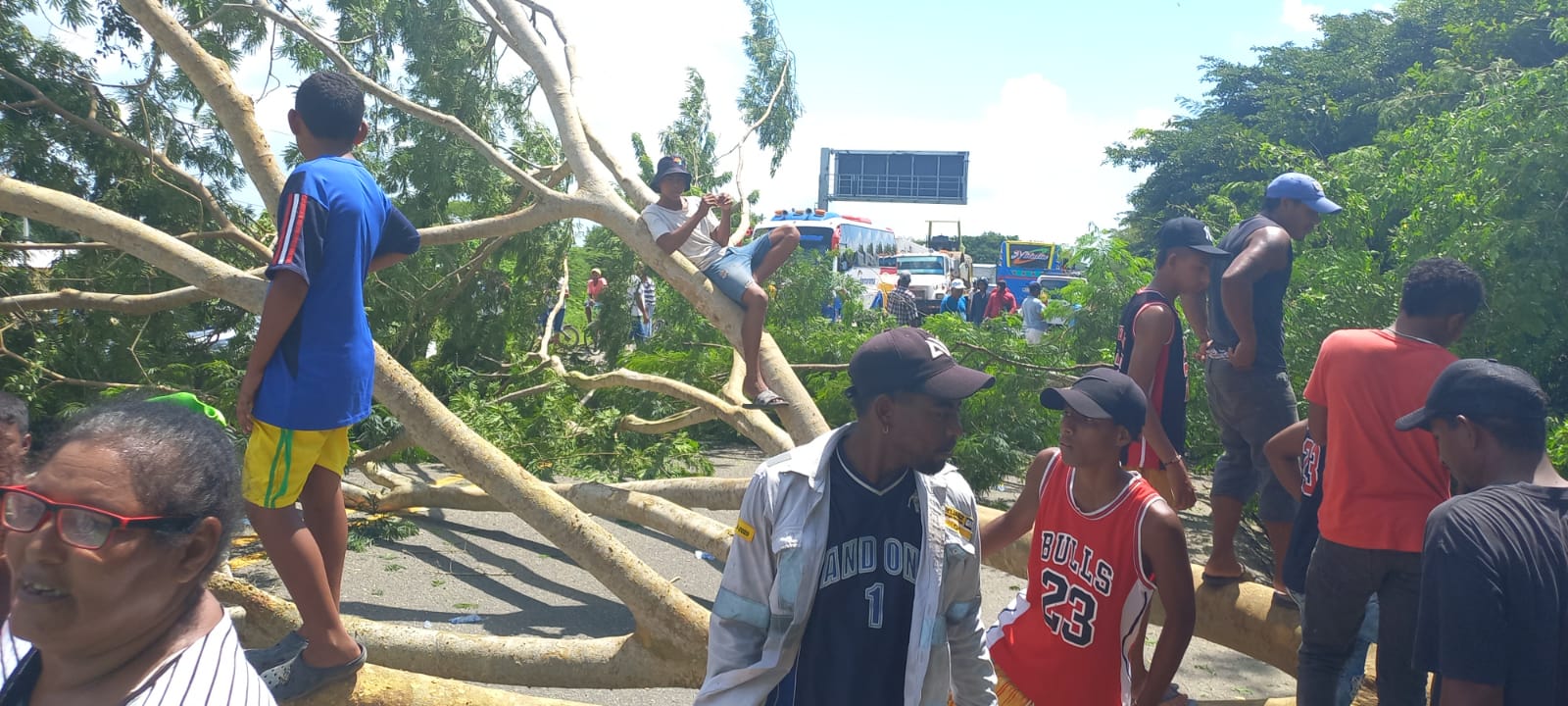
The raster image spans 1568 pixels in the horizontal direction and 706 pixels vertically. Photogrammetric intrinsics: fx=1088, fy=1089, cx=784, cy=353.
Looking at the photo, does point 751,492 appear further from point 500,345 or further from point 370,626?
point 500,345

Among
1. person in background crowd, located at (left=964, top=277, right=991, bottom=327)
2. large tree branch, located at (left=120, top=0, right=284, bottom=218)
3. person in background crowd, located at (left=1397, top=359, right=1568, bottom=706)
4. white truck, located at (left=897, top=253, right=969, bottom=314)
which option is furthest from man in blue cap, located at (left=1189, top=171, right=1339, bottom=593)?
white truck, located at (left=897, top=253, right=969, bottom=314)

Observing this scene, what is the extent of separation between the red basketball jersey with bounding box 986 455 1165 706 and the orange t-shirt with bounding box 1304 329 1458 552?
74 cm

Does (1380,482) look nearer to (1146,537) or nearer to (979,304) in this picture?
(1146,537)

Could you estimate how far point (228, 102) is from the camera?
421 cm

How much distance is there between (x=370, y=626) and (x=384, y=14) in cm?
599

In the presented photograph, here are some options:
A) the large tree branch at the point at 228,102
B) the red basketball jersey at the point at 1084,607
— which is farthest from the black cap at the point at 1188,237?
the large tree branch at the point at 228,102

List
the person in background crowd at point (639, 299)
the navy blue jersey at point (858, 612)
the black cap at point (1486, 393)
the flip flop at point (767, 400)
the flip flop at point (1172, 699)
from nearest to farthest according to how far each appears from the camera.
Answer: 1. the navy blue jersey at point (858, 612)
2. the black cap at point (1486, 393)
3. the flip flop at point (1172, 699)
4. the flip flop at point (767, 400)
5. the person in background crowd at point (639, 299)

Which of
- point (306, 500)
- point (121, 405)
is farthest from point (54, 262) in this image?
point (121, 405)

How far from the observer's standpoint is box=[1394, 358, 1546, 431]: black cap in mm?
2305

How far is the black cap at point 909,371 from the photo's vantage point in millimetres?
2211

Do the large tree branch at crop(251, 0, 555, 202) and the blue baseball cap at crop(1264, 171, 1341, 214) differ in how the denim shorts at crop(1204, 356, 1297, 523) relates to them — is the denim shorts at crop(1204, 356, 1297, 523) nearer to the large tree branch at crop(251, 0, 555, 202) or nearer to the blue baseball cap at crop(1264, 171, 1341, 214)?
the blue baseball cap at crop(1264, 171, 1341, 214)

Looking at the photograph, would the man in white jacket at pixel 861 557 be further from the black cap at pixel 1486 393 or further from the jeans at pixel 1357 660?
the jeans at pixel 1357 660

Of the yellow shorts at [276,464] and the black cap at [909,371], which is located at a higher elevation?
the black cap at [909,371]

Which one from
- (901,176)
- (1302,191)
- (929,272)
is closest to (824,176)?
(901,176)
